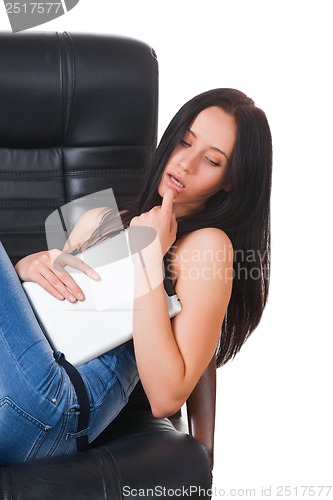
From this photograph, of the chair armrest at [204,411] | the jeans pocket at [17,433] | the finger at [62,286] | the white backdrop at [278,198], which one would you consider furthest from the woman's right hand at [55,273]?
the white backdrop at [278,198]

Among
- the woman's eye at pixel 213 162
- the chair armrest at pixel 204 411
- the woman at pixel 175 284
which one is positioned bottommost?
the chair armrest at pixel 204 411

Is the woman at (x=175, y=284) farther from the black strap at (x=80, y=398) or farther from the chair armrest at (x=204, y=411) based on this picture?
the chair armrest at (x=204, y=411)

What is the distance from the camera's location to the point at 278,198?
267cm

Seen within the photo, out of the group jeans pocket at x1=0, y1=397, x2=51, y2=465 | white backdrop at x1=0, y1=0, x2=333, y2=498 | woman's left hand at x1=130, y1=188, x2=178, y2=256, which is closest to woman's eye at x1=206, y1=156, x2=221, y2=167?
woman's left hand at x1=130, y1=188, x2=178, y2=256

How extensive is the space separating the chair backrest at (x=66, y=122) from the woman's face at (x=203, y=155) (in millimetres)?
405

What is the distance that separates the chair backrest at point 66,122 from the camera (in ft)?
6.80

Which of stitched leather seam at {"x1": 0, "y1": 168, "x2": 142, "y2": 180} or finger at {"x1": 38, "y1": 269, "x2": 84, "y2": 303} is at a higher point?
stitched leather seam at {"x1": 0, "y1": 168, "x2": 142, "y2": 180}

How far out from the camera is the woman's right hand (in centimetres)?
163

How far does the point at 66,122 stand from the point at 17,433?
88 cm

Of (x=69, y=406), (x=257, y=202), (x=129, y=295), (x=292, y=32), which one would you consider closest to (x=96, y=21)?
(x=292, y=32)

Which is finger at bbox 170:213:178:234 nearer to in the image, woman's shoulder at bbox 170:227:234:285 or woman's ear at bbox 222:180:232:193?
woman's shoulder at bbox 170:227:234:285

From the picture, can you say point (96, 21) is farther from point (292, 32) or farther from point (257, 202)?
point (257, 202)

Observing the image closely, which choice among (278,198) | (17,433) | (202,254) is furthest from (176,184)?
(278,198)

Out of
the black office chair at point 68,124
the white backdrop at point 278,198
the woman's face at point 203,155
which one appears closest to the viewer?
the woman's face at point 203,155
